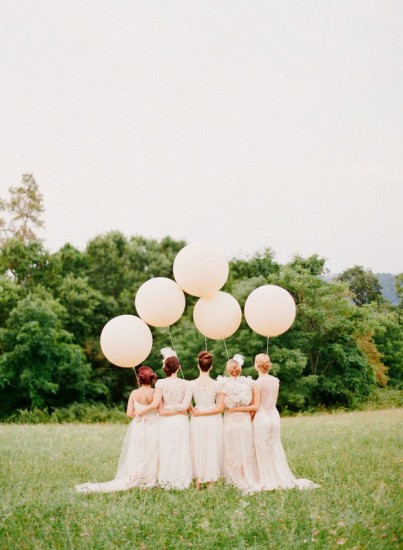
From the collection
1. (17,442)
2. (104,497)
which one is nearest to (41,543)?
(104,497)

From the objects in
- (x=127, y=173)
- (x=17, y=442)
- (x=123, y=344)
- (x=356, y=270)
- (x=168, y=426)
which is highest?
(x=127, y=173)

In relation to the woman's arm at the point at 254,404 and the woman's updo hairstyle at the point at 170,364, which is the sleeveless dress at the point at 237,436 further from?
the woman's updo hairstyle at the point at 170,364

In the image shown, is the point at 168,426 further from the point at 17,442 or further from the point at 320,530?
the point at 17,442

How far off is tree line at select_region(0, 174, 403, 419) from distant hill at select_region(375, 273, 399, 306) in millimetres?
2614

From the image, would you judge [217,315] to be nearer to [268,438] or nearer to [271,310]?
[271,310]

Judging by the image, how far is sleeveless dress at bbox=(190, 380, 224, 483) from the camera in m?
8.70

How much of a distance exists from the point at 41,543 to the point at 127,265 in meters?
31.6

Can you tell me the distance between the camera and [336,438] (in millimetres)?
13391

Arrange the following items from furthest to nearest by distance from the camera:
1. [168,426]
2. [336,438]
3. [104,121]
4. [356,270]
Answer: [356,270] < [104,121] < [336,438] < [168,426]

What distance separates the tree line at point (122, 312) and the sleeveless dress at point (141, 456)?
20.0 m

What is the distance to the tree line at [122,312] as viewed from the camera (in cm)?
2950

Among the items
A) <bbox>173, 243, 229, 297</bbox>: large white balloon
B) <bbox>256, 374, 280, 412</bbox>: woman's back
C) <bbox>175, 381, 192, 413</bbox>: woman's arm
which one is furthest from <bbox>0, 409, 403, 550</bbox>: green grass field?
<bbox>173, 243, 229, 297</bbox>: large white balloon

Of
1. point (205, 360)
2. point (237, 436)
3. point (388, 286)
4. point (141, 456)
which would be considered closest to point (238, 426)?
point (237, 436)

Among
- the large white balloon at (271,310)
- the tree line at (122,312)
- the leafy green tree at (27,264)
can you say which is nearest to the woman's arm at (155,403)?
the large white balloon at (271,310)
